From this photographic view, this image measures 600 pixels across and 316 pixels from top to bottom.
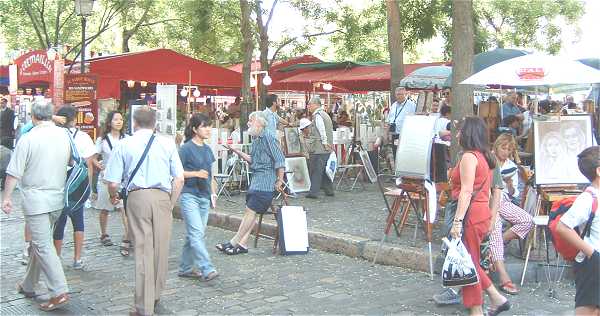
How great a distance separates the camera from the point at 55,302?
5316 millimetres

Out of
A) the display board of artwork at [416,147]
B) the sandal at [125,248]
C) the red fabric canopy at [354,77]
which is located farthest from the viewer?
the red fabric canopy at [354,77]

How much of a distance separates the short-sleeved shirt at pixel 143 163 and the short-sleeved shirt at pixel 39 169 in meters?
0.57

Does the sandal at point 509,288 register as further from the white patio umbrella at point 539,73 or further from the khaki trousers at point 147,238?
the khaki trousers at point 147,238

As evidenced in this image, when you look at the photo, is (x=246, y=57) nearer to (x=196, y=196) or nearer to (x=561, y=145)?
(x=196, y=196)

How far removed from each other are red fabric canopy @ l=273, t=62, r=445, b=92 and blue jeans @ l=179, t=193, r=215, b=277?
1105 cm

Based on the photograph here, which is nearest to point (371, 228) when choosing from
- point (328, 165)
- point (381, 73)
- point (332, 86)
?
point (328, 165)

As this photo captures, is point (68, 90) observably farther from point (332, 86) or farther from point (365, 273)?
point (332, 86)

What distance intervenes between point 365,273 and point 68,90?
8142 millimetres

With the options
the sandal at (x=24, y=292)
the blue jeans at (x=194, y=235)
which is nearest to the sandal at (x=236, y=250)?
the blue jeans at (x=194, y=235)

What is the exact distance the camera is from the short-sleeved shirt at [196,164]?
6.40 metres

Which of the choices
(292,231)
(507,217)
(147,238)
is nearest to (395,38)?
(292,231)

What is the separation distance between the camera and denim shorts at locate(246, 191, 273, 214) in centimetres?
749

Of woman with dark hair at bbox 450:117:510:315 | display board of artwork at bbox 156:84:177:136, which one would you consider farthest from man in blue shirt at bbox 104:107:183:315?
display board of artwork at bbox 156:84:177:136

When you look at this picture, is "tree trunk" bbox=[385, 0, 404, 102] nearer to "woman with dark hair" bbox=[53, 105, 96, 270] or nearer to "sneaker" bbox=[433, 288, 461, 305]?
"woman with dark hair" bbox=[53, 105, 96, 270]
